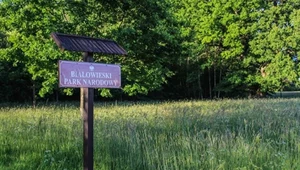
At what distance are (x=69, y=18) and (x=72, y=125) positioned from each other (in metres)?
6.38

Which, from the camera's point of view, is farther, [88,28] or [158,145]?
[88,28]

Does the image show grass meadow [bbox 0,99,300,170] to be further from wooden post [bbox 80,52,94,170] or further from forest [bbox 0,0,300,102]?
forest [bbox 0,0,300,102]

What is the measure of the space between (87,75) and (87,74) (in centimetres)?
1

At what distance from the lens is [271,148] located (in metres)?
4.46

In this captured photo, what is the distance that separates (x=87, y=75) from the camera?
361 centimetres

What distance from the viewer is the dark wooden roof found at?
364cm

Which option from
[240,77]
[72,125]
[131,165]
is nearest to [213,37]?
[240,77]

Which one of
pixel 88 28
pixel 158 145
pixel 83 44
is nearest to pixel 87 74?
pixel 83 44

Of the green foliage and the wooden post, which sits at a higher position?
the green foliage

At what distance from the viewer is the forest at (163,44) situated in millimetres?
11305

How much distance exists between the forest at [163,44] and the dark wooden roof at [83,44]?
22.8 ft

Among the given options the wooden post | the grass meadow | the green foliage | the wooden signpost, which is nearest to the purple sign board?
the wooden signpost

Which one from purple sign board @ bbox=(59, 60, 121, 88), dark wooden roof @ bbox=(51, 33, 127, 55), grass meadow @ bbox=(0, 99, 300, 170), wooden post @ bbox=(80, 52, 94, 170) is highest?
dark wooden roof @ bbox=(51, 33, 127, 55)

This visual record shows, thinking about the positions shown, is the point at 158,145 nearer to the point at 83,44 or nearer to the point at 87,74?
the point at 87,74
